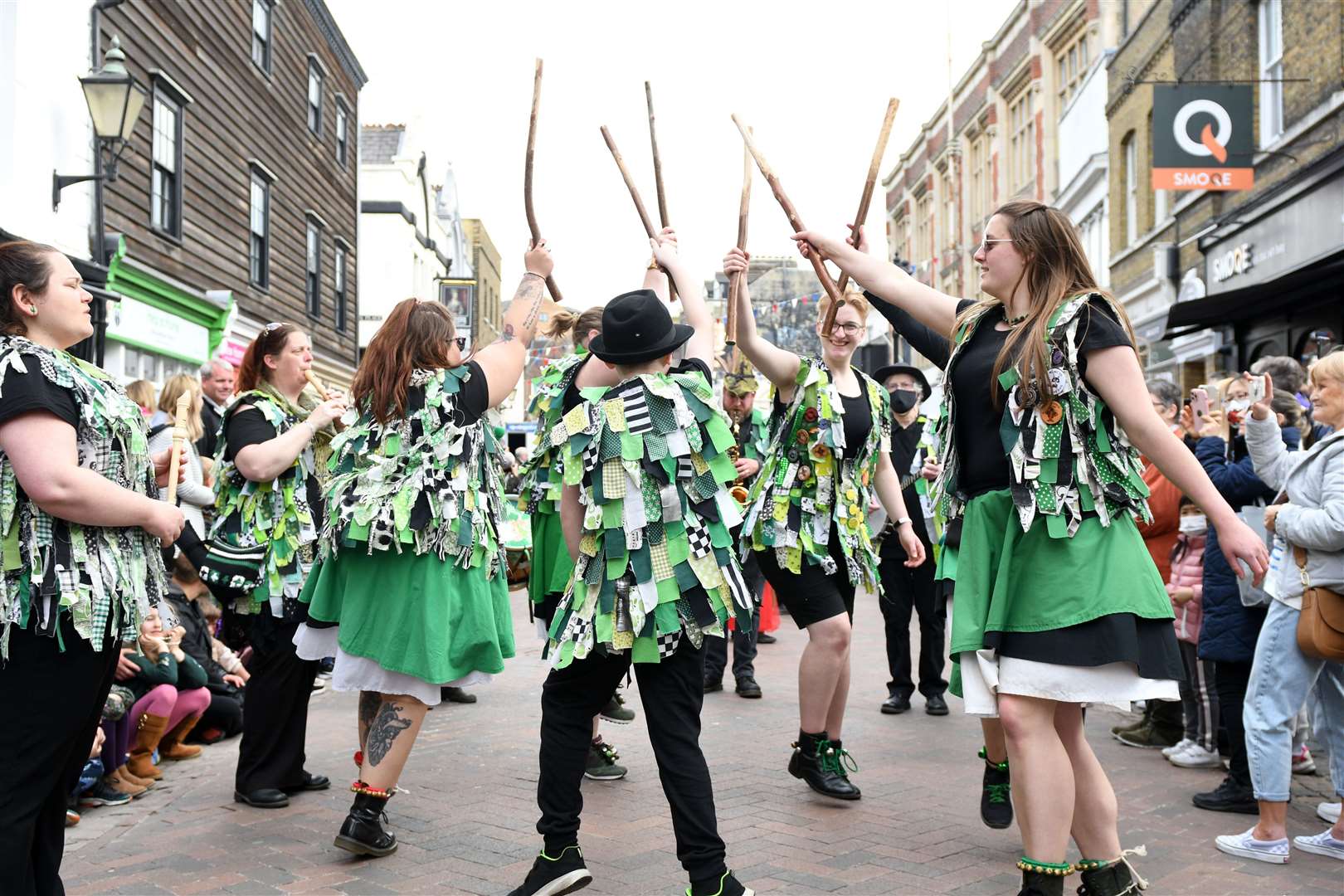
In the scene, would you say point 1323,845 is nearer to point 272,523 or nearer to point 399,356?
point 399,356

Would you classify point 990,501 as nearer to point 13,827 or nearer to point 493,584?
point 493,584

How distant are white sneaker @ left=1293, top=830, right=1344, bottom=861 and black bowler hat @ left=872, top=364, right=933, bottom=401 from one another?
4.01 metres

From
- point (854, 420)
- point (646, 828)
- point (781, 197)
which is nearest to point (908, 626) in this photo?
point (854, 420)

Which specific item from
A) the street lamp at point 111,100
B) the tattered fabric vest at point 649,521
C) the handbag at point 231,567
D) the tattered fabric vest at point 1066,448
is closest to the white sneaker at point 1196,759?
the tattered fabric vest at point 1066,448

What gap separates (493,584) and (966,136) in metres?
36.7

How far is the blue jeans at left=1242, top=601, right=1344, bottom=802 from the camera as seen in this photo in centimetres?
484

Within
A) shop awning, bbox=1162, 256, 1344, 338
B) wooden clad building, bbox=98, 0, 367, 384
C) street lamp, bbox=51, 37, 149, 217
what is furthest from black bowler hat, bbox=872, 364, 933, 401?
wooden clad building, bbox=98, 0, 367, 384

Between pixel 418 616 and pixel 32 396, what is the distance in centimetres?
174

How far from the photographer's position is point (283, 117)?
866 inches

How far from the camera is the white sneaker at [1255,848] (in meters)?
4.69

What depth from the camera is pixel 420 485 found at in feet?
15.6

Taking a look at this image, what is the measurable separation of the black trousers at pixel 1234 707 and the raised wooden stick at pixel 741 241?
259cm

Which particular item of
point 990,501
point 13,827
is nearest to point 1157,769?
point 990,501

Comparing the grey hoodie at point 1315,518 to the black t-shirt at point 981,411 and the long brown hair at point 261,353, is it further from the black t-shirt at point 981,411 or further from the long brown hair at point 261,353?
the long brown hair at point 261,353
